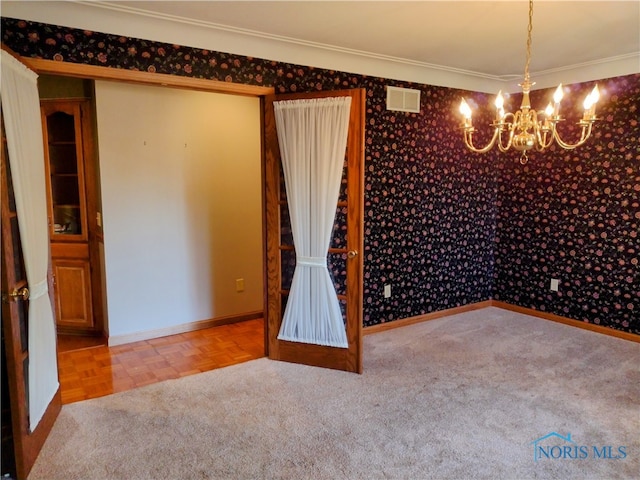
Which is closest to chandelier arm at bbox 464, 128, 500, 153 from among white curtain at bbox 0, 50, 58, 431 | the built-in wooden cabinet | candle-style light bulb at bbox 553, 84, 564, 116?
candle-style light bulb at bbox 553, 84, 564, 116

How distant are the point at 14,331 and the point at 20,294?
18cm

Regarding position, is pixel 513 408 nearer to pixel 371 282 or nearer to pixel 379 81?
pixel 371 282

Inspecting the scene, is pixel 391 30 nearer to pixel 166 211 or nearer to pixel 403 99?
pixel 403 99

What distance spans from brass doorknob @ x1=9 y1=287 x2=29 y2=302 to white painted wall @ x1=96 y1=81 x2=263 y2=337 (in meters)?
1.72

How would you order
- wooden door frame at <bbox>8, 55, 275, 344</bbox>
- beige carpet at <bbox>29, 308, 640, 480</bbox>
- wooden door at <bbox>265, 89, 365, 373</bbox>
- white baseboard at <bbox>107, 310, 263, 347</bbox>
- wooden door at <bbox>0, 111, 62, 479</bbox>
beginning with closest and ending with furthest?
wooden door at <bbox>0, 111, 62, 479</bbox> → beige carpet at <bbox>29, 308, 640, 480</bbox> → wooden door frame at <bbox>8, 55, 275, 344</bbox> → wooden door at <bbox>265, 89, 365, 373</bbox> → white baseboard at <bbox>107, 310, 263, 347</bbox>

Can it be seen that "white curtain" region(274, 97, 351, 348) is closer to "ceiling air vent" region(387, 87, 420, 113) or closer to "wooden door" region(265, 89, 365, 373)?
"wooden door" region(265, 89, 365, 373)

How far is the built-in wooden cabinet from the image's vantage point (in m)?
4.07

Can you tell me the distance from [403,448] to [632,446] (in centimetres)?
120

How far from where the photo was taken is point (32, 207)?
2.34 metres

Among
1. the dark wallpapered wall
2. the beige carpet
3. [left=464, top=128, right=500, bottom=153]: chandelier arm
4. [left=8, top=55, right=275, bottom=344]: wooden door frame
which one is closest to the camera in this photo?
the beige carpet

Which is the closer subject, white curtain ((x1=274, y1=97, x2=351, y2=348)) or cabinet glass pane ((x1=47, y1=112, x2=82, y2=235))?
white curtain ((x1=274, y1=97, x2=351, y2=348))

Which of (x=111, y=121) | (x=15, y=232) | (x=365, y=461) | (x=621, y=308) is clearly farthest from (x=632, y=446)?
(x=111, y=121)

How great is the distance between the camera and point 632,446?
2.47 m

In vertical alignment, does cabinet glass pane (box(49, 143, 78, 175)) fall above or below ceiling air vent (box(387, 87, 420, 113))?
below
